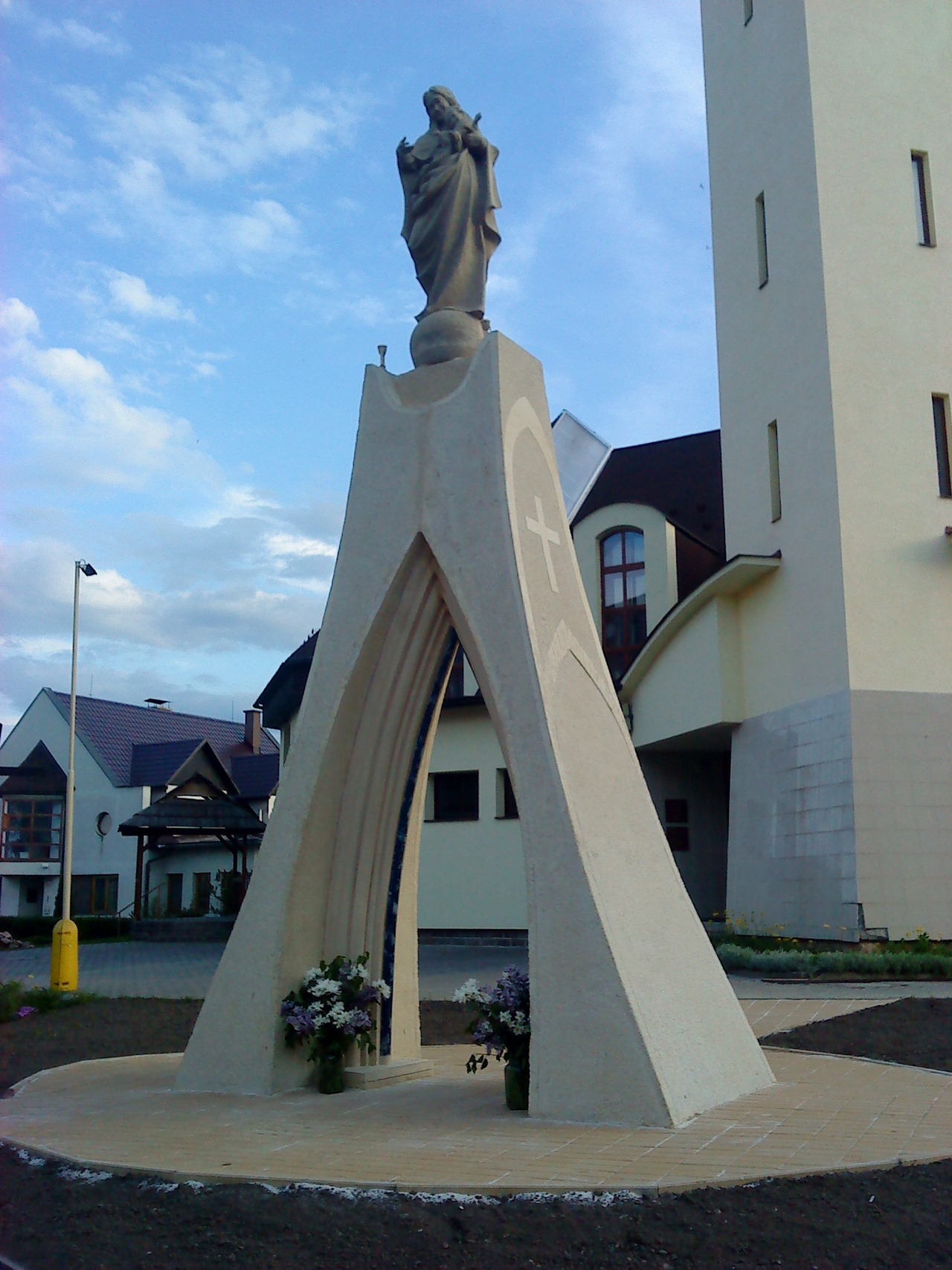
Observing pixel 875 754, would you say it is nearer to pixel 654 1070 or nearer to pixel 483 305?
pixel 483 305

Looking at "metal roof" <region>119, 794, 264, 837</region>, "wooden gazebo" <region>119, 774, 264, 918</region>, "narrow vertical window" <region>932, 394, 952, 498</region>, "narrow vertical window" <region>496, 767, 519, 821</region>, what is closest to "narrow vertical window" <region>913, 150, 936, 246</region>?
"narrow vertical window" <region>932, 394, 952, 498</region>

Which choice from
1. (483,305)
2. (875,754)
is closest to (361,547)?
(483,305)

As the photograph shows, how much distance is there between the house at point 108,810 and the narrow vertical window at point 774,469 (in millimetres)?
22488

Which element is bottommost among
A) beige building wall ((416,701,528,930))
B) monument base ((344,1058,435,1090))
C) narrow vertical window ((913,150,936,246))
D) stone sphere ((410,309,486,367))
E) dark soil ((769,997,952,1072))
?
dark soil ((769,997,952,1072))

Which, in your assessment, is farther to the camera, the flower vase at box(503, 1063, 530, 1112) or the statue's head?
the statue's head

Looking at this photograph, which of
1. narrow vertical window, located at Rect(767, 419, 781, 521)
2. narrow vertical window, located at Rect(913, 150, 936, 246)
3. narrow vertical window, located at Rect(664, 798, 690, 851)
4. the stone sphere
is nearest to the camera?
the stone sphere

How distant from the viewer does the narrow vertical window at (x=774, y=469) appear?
2080 centimetres

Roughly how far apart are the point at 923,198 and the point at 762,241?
115 inches

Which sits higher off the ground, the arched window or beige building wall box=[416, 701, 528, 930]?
the arched window

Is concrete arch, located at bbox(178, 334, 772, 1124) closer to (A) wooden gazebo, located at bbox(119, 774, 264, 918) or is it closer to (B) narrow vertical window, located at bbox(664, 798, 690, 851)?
(B) narrow vertical window, located at bbox(664, 798, 690, 851)

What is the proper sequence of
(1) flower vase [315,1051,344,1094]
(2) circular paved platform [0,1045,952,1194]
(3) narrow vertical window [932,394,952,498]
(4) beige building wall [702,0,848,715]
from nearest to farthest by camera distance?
(2) circular paved platform [0,1045,952,1194] < (1) flower vase [315,1051,344,1094] < (4) beige building wall [702,0,848,715] < (3) narrow vertical window [932,394,952,498]

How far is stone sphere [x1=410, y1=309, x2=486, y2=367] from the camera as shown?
896 cm

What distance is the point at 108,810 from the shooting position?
132 ft

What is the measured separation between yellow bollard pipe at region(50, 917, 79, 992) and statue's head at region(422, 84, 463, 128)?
39.6 ft
